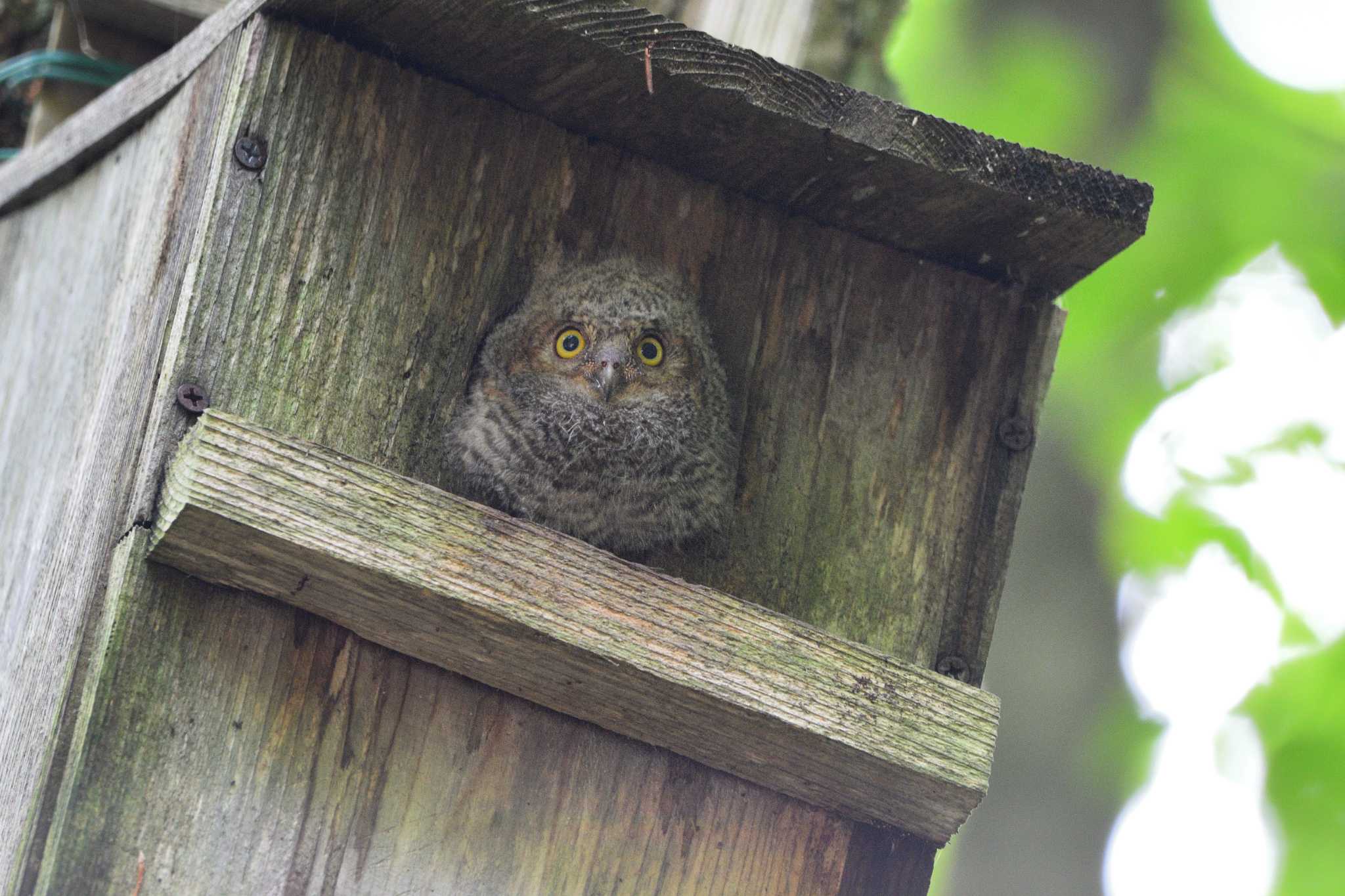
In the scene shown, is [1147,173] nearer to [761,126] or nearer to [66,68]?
[761,126]

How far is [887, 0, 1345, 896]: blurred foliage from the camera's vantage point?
5379 mm

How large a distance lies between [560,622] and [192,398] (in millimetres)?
639

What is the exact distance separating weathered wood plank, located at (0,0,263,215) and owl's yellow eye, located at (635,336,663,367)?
0.86 metres

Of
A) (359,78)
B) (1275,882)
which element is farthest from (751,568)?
(1275,882)

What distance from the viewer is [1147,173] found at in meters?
Result: 5.60

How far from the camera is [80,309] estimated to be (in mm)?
2600

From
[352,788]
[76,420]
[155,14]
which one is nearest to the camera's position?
[352,788]

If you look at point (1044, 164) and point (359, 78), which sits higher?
point (1044, 164)

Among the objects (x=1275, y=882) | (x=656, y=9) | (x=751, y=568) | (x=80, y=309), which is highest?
(x=656, y=9)

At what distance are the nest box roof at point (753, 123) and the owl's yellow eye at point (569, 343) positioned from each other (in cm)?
35

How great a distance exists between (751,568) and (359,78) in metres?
1.07

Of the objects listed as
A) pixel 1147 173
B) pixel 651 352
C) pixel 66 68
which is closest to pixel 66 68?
pixel 66 68

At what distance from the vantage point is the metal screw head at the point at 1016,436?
2.48 m

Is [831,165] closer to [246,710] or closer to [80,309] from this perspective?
[246,710]
